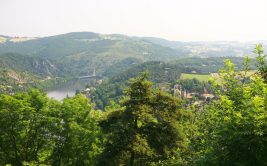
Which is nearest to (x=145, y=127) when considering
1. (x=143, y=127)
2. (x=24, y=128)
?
(x=143, y=127)

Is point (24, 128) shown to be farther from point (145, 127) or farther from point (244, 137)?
point (244, 137)

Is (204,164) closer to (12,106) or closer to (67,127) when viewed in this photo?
(67,127)

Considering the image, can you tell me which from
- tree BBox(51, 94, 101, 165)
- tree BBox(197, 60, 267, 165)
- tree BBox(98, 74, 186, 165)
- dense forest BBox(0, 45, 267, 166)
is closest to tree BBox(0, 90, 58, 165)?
dense forest BBox(0, 45, 267, 166)

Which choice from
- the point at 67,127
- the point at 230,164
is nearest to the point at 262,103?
the point at 230,164

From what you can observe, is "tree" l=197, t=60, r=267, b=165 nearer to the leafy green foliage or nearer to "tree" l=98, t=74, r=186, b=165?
"tree" l=98, t=74, r=186, b=165

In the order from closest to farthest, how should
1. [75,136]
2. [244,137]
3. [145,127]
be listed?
1. [244,137]
2. [145,127]
3. [75,136]
